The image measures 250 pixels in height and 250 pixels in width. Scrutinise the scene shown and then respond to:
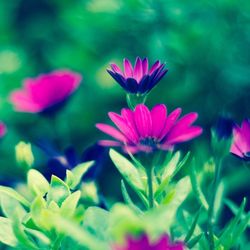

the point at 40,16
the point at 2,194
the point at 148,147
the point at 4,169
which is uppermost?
the point at 40,16

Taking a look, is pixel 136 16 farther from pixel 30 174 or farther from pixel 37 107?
pixel 30 174

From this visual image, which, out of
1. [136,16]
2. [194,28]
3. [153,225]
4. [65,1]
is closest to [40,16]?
[65,1]

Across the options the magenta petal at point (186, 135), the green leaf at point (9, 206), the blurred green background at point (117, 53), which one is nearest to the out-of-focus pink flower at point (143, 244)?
the magenta petal at point (186, 135)

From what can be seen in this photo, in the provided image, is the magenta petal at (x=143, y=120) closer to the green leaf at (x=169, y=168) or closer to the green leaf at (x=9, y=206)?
the green leaf at (x=169, y=168)

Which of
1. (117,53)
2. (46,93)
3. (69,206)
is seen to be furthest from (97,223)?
(117,53)

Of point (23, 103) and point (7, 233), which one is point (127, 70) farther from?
point (23, 103)

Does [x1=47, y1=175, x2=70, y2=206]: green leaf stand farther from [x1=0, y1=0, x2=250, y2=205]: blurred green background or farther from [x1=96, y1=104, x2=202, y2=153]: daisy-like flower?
[x1=0, y1=0, x2=250, y2=205]: blurred green background

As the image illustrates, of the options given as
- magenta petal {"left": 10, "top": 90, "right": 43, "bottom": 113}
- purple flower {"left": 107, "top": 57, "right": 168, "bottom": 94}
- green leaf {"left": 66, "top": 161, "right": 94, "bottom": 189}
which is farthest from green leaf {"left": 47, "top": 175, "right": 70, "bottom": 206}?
magenta petal {"left": 10, "top": 90, "right": 43, "bottom": 113}
